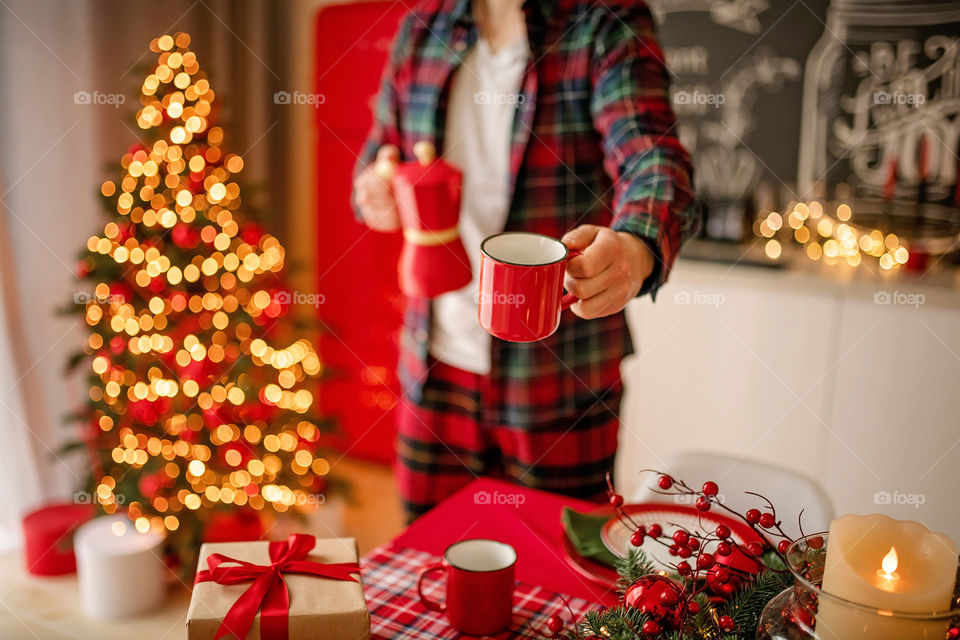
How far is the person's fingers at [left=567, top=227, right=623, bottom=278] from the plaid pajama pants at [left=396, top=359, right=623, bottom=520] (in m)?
0.53

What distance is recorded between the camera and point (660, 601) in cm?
77

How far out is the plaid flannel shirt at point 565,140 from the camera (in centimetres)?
129

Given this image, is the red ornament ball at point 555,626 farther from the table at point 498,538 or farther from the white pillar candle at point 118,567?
the white pillar candle at point 118,567

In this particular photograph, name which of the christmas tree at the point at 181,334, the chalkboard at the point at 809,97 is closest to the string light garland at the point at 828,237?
the chalkboard at the point at 809,97

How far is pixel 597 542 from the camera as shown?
107cm

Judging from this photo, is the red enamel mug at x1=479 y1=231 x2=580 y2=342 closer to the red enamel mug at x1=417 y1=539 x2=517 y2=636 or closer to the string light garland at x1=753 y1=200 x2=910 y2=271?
Answer: the red enamel mug at x1=417 y1=539 x2=517 y2=636

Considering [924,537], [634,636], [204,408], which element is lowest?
[204,408]

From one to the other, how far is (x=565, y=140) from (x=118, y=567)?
161 centimetres

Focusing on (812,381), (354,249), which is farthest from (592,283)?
(354,249)

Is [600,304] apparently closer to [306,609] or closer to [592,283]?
[592,283]

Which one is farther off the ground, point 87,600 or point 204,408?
point 204,408

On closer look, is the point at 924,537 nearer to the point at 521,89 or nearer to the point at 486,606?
the point at 486,606

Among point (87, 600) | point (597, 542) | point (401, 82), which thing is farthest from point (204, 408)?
point (597, 542)

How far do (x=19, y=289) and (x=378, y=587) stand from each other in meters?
1.94
